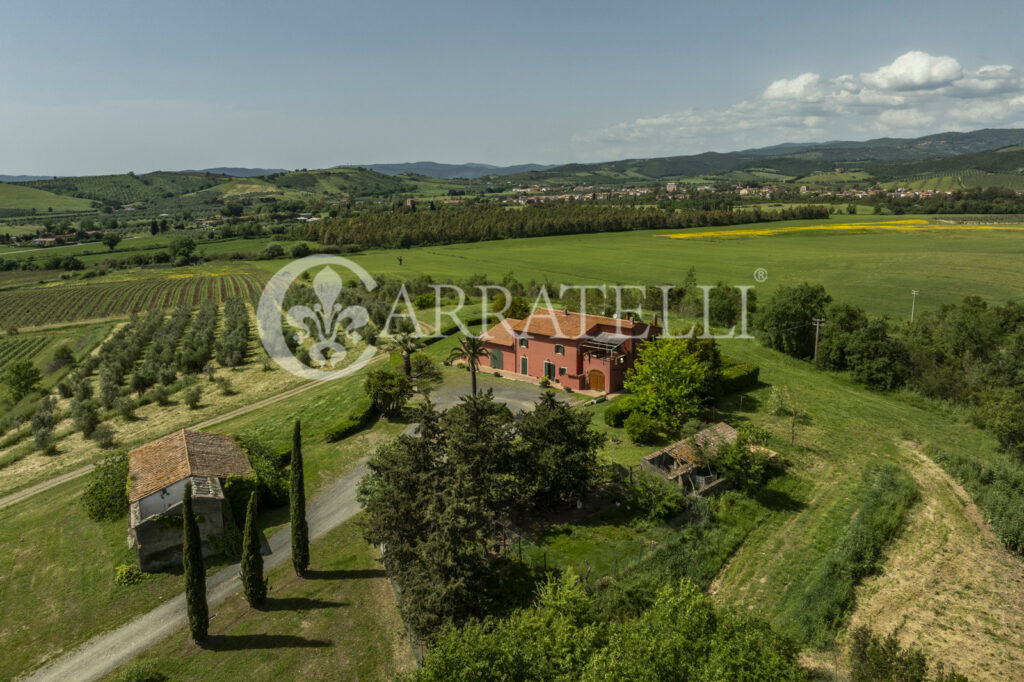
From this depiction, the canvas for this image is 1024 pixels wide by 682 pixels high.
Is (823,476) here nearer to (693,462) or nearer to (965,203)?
(693,462)

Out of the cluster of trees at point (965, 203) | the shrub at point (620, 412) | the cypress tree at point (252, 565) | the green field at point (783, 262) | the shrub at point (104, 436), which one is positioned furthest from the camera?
the cluster of trees at point (965, 203)

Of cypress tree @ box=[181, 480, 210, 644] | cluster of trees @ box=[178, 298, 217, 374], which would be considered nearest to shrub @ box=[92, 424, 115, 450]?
cluster of trees @ box=[178, 298, 217, 374]

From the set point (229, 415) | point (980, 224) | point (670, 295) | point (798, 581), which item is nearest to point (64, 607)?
point (229, 415)

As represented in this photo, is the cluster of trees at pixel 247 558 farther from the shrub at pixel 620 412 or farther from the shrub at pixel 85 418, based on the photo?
the shrub at pixel 85 418

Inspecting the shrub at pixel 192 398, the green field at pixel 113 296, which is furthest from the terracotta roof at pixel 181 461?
the green field at pixel 113 296

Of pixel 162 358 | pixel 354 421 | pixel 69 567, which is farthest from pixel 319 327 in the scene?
pixel 69 567

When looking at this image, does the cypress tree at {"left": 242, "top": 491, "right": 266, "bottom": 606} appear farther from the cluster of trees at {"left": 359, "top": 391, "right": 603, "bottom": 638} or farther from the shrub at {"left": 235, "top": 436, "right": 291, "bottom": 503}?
the shrub at {"left": 235, "top": 436, "right": 291, "bottom": 503}

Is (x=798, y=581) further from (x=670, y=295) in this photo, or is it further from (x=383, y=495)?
(x=670, y=295)
